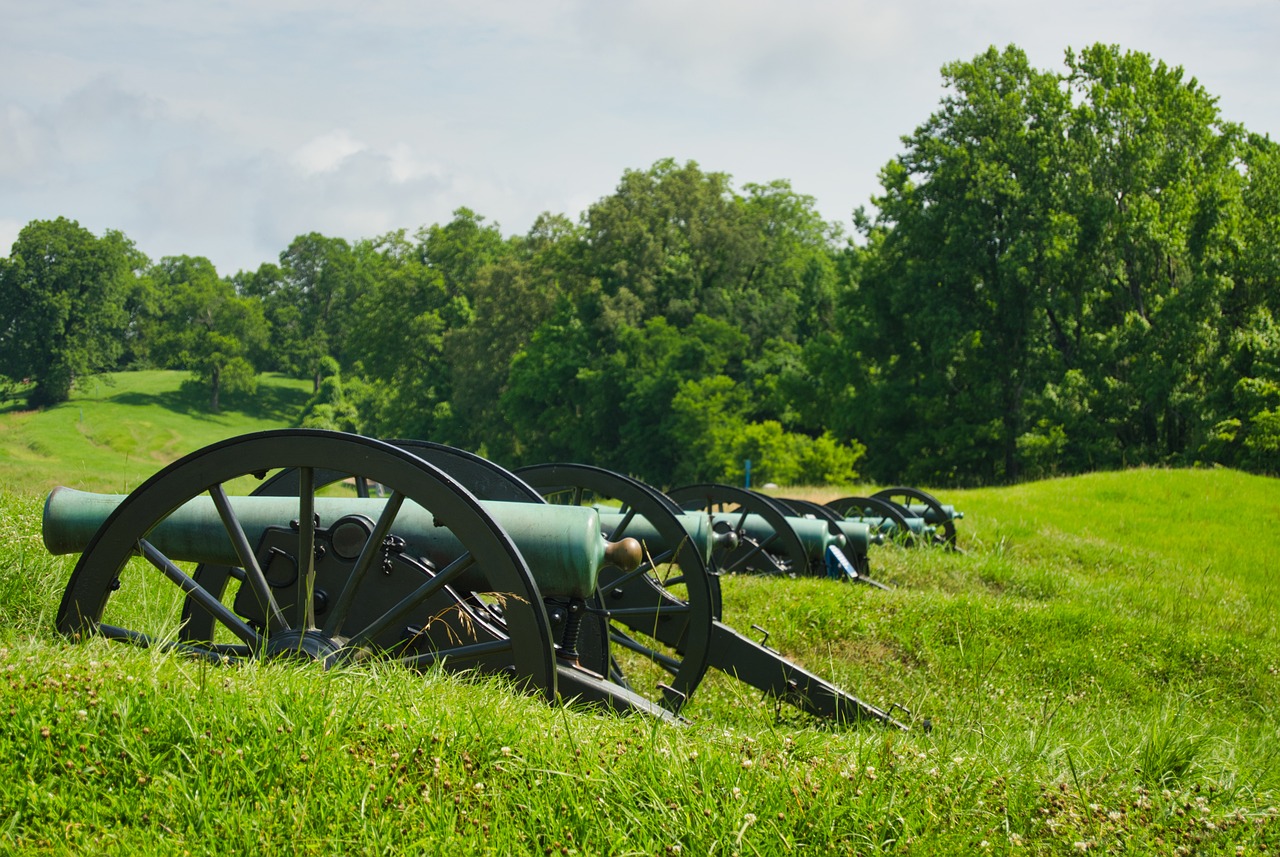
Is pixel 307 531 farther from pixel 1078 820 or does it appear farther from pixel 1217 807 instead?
pixel 1217 807

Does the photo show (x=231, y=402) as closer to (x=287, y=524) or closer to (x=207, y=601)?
(x=287, y=524)

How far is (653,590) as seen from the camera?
6.36 meters

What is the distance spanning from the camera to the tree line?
34281mm

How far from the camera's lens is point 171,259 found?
101m

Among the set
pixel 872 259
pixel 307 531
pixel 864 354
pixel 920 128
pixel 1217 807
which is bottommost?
pixel 1217 807

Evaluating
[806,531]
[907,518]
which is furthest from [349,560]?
[907,518]

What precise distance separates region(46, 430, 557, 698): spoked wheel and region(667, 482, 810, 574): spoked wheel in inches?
214

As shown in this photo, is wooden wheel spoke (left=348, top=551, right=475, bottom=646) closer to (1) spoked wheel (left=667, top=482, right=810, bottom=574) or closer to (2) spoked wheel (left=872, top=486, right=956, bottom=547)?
(1) spoked wheel (left=667, top=482, right=810, bottom=574)

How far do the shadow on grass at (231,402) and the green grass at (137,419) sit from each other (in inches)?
2.6

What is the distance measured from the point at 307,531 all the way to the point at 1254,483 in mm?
23335

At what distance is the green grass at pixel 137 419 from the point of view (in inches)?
1682

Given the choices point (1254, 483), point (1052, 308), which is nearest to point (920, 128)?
point (1052, 308)

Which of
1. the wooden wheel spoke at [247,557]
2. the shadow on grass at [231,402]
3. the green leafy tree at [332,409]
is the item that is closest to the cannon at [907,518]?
the wooden wheel spoke at [247,557]

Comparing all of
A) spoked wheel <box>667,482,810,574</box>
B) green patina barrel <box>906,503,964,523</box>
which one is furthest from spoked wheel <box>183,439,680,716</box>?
green patina barrel <box>906,503,964,523</box>
